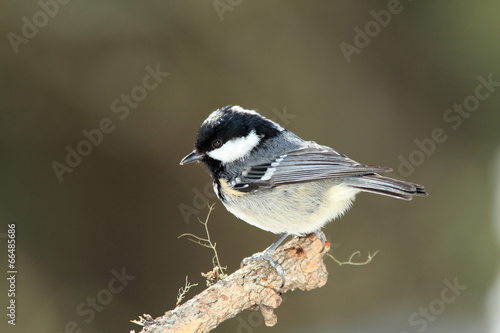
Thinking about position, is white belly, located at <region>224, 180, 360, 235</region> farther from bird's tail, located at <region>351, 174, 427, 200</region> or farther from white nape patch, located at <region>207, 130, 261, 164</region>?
white nape patch, located at <region>207, 130, 261, 164</region>

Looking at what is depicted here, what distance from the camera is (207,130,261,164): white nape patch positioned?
2986mm

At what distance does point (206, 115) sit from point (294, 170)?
73.7 inches

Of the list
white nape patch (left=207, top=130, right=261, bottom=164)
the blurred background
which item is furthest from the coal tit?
the blurred background

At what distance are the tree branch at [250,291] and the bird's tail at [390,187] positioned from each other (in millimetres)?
449

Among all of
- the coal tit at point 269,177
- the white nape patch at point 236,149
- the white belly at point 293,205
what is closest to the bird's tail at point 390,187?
the coal tit at point 269,177

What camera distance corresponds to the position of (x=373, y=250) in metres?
4.97

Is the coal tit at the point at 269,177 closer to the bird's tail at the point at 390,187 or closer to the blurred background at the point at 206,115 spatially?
the bird's tail at the point at 390,187

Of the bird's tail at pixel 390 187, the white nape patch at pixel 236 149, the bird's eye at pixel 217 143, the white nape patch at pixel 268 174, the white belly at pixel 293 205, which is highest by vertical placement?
the bird's eye at pixel 217 143

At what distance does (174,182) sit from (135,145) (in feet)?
1.63

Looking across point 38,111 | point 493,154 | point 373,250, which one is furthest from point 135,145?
point 493,154

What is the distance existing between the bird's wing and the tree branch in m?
0.41

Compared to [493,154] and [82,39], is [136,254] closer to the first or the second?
[82,39]

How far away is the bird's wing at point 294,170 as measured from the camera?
2.90 meters

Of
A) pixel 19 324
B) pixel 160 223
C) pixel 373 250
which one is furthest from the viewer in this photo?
pixel 373 250
